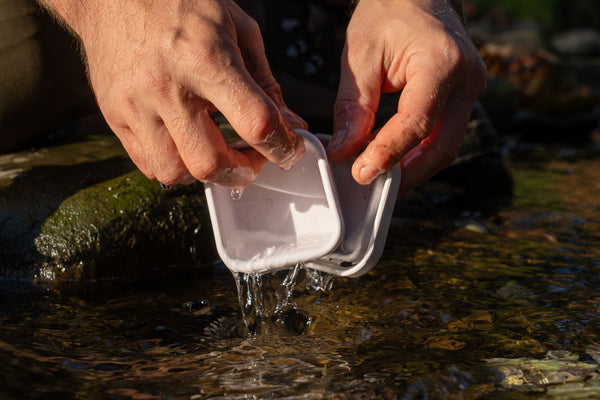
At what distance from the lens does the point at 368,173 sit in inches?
83.4

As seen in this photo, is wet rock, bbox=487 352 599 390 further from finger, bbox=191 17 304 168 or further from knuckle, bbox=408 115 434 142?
finger, bbox=191 17 304 168

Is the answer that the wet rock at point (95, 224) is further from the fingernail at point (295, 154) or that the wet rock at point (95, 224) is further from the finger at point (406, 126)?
the finger at point (406, 126)

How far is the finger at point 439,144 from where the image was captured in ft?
7.68

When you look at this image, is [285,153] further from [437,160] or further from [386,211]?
[437,160]

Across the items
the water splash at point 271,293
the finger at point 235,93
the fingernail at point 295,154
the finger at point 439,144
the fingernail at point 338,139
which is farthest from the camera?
the water splash at point 271,293

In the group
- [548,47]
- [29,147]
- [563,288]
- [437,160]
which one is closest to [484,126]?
[563,288]

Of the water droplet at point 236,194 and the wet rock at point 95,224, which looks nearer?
the water droplet at point 236,194

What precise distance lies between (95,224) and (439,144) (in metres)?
1.78

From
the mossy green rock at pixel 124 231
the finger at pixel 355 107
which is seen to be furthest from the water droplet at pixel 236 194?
the mossy green rock at pixel 124 231

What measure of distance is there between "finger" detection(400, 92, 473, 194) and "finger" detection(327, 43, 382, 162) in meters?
0.23

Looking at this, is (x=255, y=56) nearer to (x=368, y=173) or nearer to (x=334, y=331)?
(x=368, y=173)

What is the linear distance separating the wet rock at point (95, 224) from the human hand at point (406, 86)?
1266 mm

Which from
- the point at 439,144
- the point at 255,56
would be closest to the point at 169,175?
the point at 255,56

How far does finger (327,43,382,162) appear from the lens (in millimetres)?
2215
